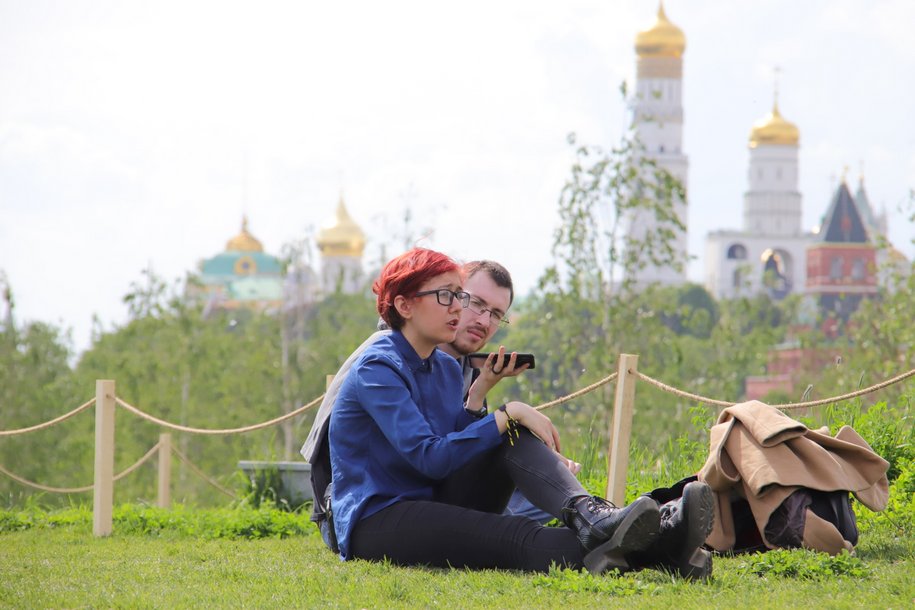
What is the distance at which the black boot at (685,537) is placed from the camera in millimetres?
3322

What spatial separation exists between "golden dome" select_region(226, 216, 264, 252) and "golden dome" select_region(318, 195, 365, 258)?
58.5 feet

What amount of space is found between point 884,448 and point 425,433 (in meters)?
2.42

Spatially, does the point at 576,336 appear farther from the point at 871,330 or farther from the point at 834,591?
the point at 834,591

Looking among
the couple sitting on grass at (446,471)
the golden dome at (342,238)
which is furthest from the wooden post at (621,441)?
the golden dome at (342,238)

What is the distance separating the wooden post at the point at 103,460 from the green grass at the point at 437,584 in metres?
1.22

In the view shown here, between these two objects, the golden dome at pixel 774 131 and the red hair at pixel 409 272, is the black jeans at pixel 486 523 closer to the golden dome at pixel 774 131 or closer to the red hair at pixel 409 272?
the red hair at pixel 409 272

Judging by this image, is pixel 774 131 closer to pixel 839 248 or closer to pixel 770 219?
pixel 770 219

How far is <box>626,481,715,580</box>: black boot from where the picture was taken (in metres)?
3.32

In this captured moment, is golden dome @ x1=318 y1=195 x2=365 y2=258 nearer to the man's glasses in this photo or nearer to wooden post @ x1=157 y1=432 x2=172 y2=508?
wooden post @ x1=157 y1=432 x2=172 y2=508

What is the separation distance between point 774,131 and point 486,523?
94.3 m

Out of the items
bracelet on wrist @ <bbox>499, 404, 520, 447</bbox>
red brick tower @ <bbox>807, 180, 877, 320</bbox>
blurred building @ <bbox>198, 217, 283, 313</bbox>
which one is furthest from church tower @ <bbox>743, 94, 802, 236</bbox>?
bracelet on wrist @ <bbox>499, 404, 520, 447</bbox>

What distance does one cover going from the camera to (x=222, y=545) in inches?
197

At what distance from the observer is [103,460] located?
592 cm

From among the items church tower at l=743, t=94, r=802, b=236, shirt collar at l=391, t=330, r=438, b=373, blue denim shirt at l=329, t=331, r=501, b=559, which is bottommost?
blue denim shirt at l=329, t=331, r=501, b=559
